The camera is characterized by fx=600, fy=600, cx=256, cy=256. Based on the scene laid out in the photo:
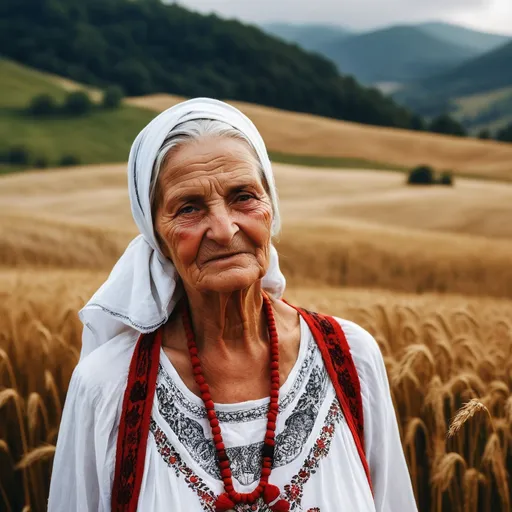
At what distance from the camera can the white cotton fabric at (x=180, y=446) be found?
1.45m

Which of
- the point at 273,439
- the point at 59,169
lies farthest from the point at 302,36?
the point at 273,439

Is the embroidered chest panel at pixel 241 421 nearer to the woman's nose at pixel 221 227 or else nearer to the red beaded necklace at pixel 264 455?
the red beaded necklace at pixel 264 455

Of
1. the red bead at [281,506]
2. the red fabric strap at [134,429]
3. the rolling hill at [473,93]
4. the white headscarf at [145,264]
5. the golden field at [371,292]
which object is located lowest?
the golden field at [371,292]

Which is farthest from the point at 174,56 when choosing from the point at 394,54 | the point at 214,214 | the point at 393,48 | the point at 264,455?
the point at 264,455

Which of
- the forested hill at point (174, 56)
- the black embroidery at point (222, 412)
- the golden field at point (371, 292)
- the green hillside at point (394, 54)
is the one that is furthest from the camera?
the green hillside at point (394, 54)

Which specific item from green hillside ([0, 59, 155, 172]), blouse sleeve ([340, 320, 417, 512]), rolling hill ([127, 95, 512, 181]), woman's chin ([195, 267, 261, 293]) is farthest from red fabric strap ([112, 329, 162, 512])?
green hillside ([0, 59, 155, 172])

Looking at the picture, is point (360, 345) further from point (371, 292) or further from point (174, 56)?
point (174, 56)

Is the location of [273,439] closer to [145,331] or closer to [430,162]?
[145,331]

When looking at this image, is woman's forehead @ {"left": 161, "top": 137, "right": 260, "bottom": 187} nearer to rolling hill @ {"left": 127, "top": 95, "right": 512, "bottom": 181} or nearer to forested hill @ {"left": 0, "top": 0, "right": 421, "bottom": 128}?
rolling hill @ {"left": 127, "top": 95, "right": 512, "bottom": 181}

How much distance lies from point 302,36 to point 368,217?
2.09 m

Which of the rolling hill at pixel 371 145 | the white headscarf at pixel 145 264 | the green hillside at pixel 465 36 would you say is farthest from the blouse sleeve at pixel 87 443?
the green hillside at pixel 465 36

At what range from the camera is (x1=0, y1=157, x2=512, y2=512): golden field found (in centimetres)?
257

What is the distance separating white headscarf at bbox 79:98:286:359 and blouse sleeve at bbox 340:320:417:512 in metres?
0.42

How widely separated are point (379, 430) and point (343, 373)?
200 mm
